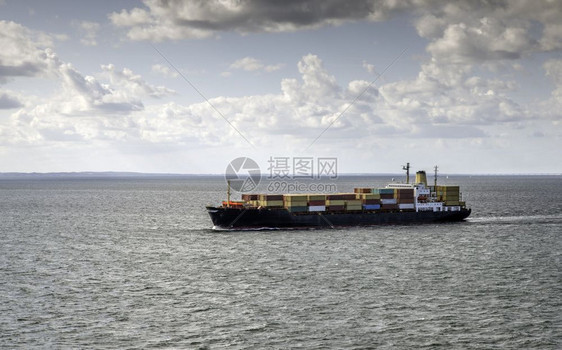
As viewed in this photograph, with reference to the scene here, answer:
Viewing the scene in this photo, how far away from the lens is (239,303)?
3856 centimetres

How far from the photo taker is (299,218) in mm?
82312

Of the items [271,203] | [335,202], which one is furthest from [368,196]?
[271,203]

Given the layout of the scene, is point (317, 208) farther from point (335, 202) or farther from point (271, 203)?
point (271, 203)

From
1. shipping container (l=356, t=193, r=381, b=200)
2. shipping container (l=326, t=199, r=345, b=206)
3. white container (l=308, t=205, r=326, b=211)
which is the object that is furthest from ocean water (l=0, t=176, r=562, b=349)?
shipping container (l=356, t=193, r=381, b=200)

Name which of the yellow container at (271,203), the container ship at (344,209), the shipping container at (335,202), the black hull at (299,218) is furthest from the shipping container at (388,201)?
the yellow container at (271,203)

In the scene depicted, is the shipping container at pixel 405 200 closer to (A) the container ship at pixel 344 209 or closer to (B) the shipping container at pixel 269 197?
(A) the container ship at pixel 344 209

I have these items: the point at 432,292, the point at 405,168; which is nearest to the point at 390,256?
the point at 432,292

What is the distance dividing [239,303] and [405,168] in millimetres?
69756

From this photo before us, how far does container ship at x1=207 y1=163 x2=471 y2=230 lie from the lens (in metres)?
80.6

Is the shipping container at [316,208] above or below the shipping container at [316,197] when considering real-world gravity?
below

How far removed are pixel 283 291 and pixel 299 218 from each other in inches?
1590

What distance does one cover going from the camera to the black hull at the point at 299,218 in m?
80.0

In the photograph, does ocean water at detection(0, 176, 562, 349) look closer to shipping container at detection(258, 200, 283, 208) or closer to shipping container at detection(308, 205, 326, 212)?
shipping container at detection(258, 200, 283, 208)

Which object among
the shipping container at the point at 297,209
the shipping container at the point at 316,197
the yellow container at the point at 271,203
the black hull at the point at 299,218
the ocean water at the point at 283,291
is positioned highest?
the shipping container at the point at 316,197
